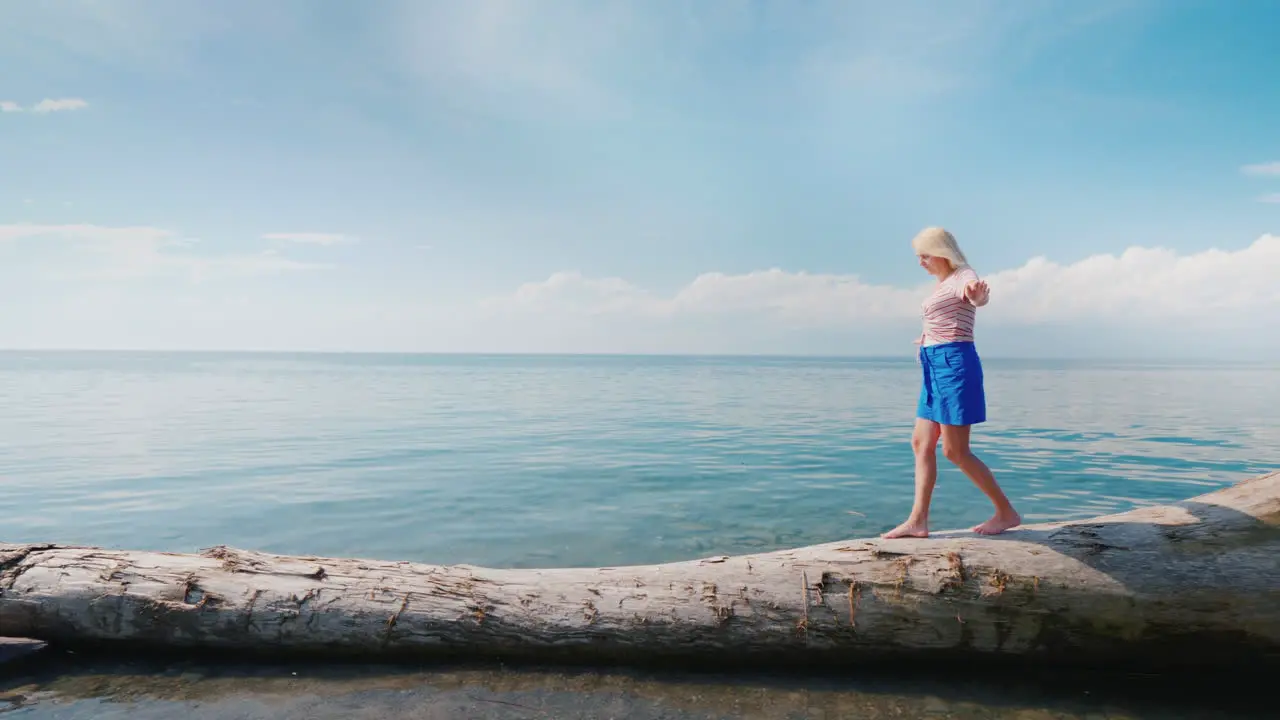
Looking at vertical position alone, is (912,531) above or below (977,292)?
below

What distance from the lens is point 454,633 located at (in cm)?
498

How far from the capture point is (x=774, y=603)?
4.92 metres

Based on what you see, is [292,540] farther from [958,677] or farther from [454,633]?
[958,677]

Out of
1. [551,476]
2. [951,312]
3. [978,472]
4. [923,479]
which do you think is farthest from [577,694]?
[551,476]

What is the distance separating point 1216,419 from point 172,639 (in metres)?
34.1

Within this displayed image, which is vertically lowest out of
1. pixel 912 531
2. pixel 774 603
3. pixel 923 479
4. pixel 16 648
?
pixel 16 648

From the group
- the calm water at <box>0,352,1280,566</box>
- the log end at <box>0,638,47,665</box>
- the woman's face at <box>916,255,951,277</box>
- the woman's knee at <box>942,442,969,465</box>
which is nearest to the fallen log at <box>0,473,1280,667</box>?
the log end at <box>0,638,47,665</box>

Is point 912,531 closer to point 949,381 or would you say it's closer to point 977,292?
point 949,381

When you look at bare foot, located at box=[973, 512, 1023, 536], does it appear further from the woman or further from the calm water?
the calm water

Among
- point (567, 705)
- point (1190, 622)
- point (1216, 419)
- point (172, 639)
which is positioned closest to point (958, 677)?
point (1190, 622)

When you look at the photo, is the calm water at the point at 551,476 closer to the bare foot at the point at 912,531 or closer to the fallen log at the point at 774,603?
the fallen log at the point at 774,603

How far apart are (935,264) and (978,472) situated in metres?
1.73

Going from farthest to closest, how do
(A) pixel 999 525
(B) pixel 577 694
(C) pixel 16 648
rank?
1. (A) pixel 999 525
2. (C) pixel 16 648
3. (B) pixel 577 694

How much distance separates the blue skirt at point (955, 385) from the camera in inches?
205
